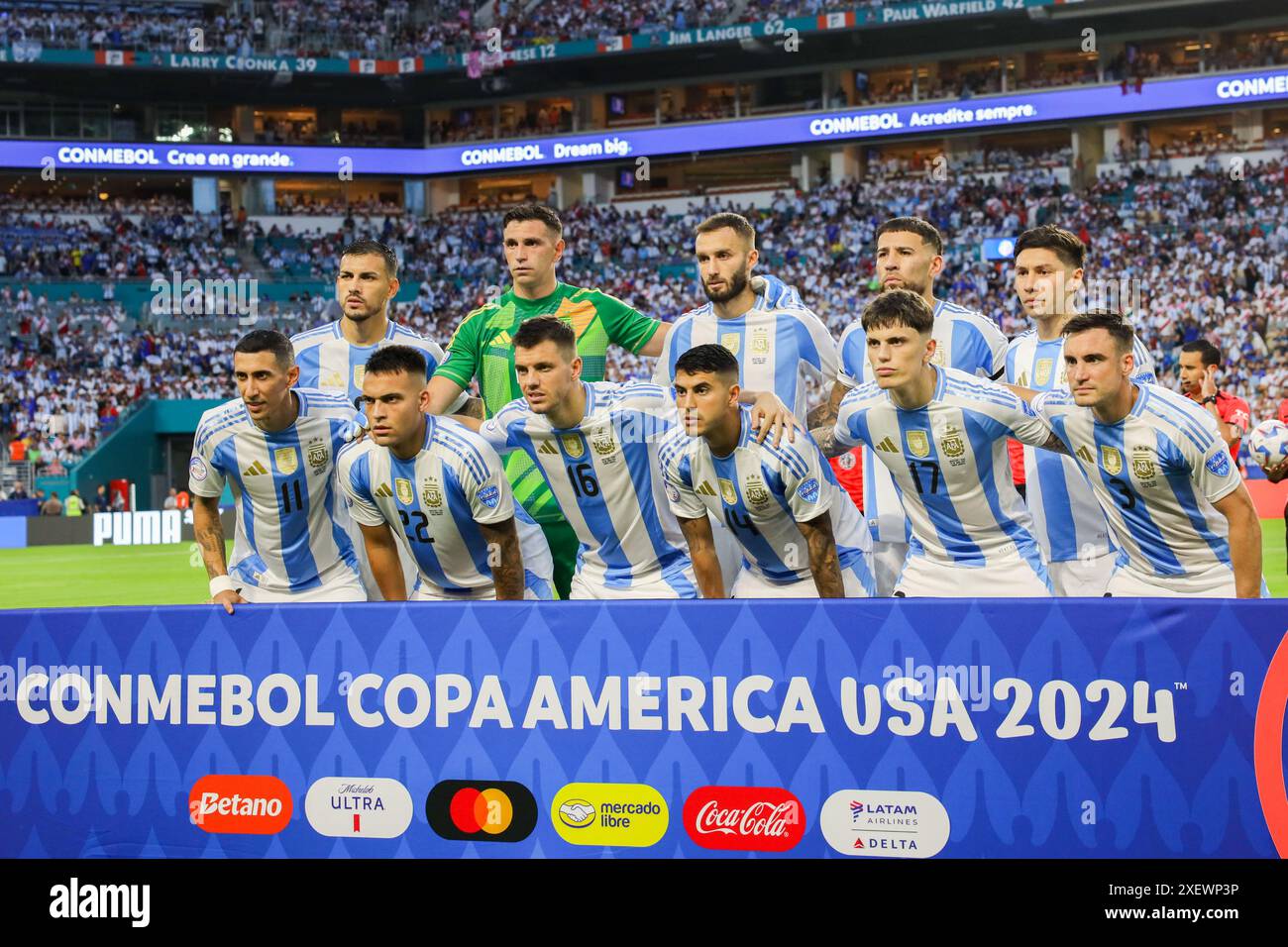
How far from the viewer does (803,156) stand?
4534cm

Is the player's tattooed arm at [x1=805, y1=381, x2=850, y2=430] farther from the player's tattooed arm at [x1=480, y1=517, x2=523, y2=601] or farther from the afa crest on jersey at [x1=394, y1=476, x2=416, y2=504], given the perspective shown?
the afa crest on jersey at [x1=394, y1=476, x2=416, y2=504]

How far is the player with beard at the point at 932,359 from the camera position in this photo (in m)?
6.87

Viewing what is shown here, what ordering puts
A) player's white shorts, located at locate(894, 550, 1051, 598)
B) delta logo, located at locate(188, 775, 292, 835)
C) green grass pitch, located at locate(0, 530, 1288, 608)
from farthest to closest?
green grass pitch, located at locate(0, 530, 1288, 608) < player's white shorts, located at locate(894, 550, 1051, 598) < delta logo, located at locate(188, 775, 292, 835)

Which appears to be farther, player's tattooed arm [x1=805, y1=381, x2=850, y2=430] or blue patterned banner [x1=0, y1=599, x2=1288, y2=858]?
player's tattooed arm [x1=805, y1=381, x2=850, y2=430]

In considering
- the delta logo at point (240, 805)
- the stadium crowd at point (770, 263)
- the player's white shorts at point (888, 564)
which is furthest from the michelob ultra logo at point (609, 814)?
the stadium crowd at point (770, 263)

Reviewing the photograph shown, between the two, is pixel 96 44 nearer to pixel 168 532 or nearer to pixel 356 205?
pixel 356 205

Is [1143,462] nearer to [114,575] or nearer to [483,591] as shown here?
[483,591]

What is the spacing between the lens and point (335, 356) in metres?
7.59

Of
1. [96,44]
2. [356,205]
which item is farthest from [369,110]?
[96,44]

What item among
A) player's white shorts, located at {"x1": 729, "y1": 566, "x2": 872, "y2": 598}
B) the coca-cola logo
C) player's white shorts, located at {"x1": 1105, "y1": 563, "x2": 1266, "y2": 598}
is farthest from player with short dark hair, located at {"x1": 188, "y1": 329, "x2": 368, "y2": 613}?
player's white shorts, located at {"x1": 1105, "y1": 563, "x2": 1266, "y2": 598}

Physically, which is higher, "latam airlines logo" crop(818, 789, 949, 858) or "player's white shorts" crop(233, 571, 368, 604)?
"player's white shorts" crop(233, 571, 368, 604)

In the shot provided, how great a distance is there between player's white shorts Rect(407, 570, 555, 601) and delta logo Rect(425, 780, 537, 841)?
1523mm

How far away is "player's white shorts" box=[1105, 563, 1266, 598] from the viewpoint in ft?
18.7
